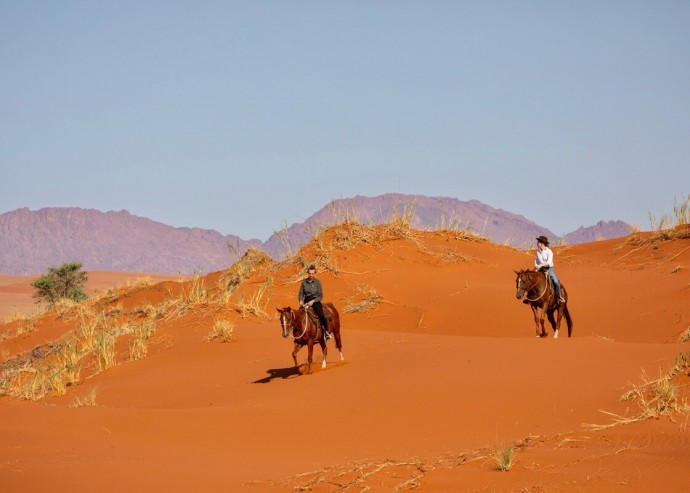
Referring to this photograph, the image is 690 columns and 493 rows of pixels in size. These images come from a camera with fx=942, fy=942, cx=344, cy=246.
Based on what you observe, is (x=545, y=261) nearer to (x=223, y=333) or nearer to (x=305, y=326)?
(x=305, y=326)

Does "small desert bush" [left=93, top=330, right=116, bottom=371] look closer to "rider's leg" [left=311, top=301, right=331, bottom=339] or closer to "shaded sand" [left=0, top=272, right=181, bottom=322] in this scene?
"rider's leg" [left=311, top=301, right=331, bottom=339]

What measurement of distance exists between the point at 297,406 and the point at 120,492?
658cm

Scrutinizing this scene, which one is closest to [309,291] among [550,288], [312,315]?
[312,315]

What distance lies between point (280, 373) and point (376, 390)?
416 centimetres

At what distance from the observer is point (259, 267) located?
33.1m

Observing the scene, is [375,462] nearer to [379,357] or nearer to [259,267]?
[379,357]

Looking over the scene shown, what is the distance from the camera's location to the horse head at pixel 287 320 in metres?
16.9

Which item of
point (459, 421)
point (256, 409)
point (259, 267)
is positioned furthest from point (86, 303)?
point (459, 421)

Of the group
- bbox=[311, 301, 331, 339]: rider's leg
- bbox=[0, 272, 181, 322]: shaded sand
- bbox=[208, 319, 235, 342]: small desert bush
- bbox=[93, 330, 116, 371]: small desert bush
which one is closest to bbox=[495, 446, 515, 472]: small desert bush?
bbox=[311, 301, 331, 339]: rider's leg

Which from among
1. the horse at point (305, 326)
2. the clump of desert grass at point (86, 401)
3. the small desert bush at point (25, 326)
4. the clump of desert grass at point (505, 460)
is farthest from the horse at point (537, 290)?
the small desert bush at point (25, 326)

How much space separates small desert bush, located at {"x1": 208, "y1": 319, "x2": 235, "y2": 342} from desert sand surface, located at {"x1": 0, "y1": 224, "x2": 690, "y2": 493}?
150mm

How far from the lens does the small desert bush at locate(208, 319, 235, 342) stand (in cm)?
2258

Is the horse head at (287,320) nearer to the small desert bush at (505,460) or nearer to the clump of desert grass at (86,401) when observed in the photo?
the clump of desert grass at (86,401)

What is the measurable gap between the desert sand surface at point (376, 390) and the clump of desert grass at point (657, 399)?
40 mm
